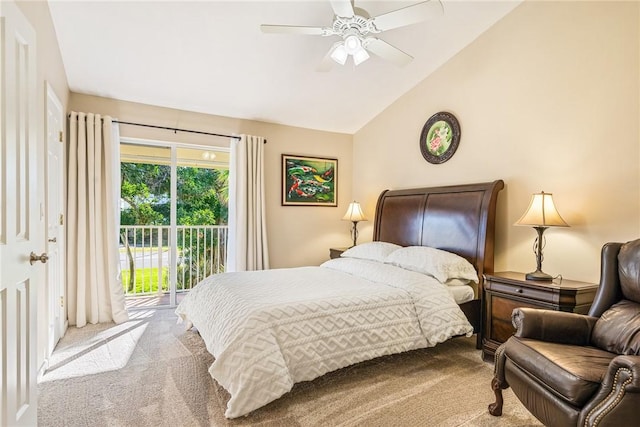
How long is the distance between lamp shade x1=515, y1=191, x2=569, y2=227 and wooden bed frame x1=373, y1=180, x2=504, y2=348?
0.45 metres

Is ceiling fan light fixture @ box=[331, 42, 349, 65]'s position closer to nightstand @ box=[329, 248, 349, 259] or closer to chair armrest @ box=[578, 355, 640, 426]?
chair armrest @ box=[578, 355, 640, 426]

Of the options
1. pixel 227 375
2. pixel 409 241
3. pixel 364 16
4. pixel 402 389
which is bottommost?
pixel 402 389

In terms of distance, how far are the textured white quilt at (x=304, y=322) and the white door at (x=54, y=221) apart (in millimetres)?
1065

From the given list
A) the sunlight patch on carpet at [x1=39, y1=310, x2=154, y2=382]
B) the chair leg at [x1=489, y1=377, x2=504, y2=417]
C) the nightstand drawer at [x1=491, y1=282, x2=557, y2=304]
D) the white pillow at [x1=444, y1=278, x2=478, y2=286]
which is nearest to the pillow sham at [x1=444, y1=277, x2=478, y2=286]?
the white pillow at [x1=444, y1=278, x2=478, y2=286]

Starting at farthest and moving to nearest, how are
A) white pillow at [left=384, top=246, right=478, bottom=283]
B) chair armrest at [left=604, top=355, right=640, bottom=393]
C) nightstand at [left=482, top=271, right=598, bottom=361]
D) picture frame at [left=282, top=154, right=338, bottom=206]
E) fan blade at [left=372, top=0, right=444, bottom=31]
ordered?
picture frame at [left=282, top=154, right=338, bottom=206] → white pillow at [left=384, top=246, right=478, bottom=283] → nightstand at [left=482, top=271, right=598, bottom=361] → fan blade at [left=372, top=0, right=444, bottom=31] → chair armrest at [left=604, top=355, right=640, bottom=393]

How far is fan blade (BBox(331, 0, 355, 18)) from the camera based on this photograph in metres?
2.14

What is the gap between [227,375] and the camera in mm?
1957

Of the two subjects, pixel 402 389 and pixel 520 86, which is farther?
pixel 520 86

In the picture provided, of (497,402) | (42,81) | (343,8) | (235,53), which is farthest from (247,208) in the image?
(497,402)

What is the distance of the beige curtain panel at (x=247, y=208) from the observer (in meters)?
4.32

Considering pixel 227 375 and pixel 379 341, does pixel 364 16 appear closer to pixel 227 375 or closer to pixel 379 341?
pixel 379 341

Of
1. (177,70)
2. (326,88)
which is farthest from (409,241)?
(177,70)

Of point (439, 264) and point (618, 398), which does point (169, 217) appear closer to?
point (439, 264)

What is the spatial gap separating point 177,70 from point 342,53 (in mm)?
1846
